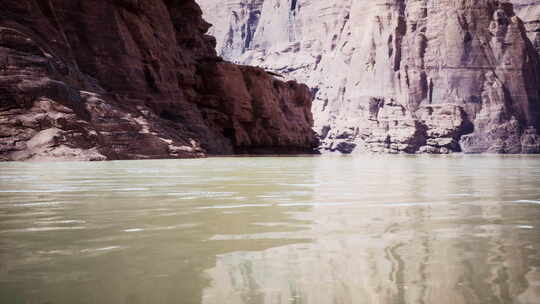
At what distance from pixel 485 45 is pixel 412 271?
80.3 meters

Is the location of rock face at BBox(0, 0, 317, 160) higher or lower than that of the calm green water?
higher

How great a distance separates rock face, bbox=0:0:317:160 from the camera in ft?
56.4

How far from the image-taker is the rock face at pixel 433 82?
7250 cm

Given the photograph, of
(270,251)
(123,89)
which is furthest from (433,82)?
(270,251)

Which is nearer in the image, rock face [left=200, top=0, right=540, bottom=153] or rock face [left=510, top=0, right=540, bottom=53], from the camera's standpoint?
rock face [left=200, top=0, right=540, bottom=153]

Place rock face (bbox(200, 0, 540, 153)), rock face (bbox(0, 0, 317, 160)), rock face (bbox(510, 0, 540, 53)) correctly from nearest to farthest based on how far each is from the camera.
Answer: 1. rock face (bbox(0, 0, 317, 160))
2. rock face (bbox(200, 0, 540, 153))
3. rock face (bbox(510, 0, 540, 53))

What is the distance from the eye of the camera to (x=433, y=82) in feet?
247

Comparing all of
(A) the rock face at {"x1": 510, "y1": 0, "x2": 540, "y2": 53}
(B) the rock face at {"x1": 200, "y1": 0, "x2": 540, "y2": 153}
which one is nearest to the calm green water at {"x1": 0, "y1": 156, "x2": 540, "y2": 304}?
(B) the rock face at {"x1": 200, "y1": 0, "x2": 540, "y2": 153}

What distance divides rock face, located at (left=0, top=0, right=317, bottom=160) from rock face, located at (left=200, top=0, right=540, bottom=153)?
111 ft

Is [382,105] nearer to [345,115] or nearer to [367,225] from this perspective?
[345,115]

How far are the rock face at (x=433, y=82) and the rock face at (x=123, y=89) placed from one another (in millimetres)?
33974

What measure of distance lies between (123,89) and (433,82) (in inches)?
2324

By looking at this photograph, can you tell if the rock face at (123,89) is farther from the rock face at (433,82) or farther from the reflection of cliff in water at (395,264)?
the rock face at (433,82)

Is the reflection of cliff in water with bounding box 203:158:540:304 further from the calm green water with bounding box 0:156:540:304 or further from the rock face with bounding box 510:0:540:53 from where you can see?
the rock face with bounding box 510:0:540:53
